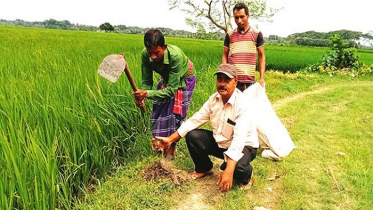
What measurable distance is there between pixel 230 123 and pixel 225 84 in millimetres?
335

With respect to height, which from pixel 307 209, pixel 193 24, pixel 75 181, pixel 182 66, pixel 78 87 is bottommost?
pixel 307 209

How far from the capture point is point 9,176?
6.03ft

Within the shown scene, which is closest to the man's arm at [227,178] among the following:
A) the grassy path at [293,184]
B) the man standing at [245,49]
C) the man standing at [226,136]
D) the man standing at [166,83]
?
the man standing at [226,136]

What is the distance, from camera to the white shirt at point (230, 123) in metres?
2.57

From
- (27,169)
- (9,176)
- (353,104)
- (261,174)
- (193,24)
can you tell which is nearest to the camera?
(9,176)

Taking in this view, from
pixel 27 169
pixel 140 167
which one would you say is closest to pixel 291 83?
pixel 140 167

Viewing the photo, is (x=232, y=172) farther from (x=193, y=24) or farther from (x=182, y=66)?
(x=193, y=24)

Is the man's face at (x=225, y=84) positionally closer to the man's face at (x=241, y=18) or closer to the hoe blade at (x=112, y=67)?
the hoe blade at (x=112, y=67)

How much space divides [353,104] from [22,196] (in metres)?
5.88

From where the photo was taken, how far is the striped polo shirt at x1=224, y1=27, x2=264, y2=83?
12.0ft

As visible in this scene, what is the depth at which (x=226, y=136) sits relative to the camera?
2768 mm

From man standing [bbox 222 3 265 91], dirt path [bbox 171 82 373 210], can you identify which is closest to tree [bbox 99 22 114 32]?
man standing [bbox 222 3 265 91]

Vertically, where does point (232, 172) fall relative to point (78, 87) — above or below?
below

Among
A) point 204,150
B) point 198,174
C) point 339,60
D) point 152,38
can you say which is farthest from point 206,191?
point 339,60
